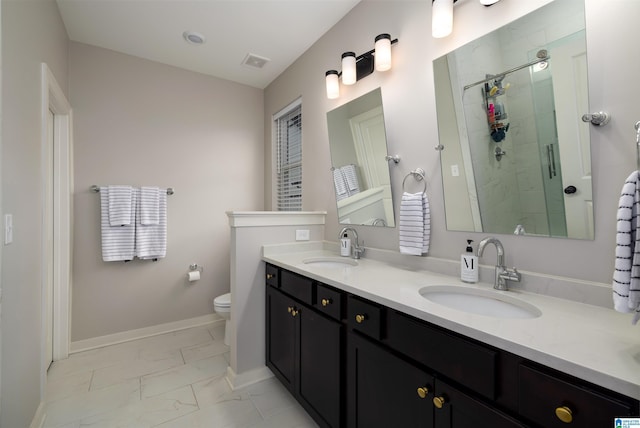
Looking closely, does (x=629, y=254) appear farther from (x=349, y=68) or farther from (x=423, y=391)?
(x=349, y=68)

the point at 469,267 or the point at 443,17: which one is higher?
the point at 443,17

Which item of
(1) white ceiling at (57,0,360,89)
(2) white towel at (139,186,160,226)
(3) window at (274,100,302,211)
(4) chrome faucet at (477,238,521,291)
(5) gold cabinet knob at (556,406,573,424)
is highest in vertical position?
(1) white ceiling at (57,0,360,89)

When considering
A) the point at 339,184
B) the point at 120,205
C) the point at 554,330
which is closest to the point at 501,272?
the point at 554,330

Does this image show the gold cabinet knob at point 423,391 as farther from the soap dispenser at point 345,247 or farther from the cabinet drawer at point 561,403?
the soap dispenser at point 345,247

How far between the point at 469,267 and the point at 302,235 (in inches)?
52.3

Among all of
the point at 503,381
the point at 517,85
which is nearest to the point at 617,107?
the point at 517,85

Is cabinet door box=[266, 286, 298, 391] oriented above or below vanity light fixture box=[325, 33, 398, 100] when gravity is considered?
below

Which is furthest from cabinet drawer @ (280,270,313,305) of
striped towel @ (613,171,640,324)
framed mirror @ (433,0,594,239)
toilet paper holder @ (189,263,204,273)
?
toilet paper holder @ (189,263,204,273)

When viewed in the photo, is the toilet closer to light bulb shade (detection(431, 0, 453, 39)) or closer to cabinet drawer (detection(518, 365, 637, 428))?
cabinet drawer (detection(518, 365, 637, 428))

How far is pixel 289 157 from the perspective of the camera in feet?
10.5

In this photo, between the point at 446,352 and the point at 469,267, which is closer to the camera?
the point at 446,352

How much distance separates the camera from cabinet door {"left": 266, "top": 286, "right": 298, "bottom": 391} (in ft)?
5.79

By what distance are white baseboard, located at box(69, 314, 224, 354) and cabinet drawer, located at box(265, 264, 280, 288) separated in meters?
1.50

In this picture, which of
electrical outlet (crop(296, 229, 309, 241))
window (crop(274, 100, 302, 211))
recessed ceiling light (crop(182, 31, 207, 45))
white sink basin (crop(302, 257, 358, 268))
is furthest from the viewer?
window (crop(274, 100, 302, 211))
